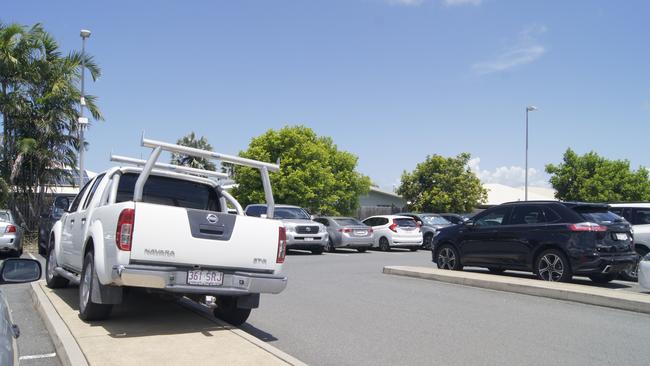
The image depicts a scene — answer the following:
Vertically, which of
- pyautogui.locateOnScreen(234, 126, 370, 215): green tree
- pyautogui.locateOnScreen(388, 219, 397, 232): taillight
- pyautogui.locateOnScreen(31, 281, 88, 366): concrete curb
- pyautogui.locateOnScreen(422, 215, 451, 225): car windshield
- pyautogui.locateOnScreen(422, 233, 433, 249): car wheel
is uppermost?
pyautogui.locateOnScreen(234, 126, 370, 215): green tree

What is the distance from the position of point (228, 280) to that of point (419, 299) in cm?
460

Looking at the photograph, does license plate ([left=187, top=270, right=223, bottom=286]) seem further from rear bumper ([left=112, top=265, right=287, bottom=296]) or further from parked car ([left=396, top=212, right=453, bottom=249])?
parked car ([left=396, top=212, right=453, bottom=249])

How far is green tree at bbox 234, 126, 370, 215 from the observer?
36281 millimetres

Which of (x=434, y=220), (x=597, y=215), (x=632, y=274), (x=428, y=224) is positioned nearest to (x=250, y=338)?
(x=597, y=215)

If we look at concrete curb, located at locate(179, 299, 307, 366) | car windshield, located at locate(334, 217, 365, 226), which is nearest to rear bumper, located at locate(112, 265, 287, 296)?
concrete curb, located at locate(179, 299, 307, 366)

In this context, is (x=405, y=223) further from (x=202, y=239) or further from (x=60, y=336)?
(x=60, y=336)

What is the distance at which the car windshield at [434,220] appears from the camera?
86.9 feet

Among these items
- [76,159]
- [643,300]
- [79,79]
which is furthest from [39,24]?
[643,300]

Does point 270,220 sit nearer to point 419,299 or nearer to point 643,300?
point 419,299

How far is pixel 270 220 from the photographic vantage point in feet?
23.6

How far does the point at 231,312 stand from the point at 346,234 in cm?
1501

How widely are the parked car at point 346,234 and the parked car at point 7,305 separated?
1821 centimetres

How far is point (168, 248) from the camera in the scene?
21.0 ft

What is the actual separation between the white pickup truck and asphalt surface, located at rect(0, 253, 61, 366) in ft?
1.93
